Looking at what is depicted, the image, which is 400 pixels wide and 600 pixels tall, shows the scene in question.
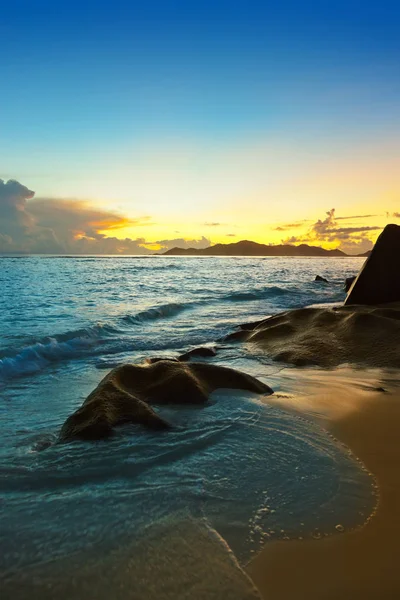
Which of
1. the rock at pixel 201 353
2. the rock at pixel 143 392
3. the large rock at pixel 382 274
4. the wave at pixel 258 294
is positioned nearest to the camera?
the rock at pixel 143 392

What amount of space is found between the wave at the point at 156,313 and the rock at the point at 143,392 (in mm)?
8165

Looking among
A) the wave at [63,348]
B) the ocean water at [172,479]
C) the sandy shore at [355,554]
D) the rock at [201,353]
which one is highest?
the sandy shore at [355,554]

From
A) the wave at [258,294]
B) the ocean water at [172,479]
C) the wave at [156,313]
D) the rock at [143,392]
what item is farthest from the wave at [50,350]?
the wave at [258,294]

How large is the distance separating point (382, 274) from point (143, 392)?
7013mm

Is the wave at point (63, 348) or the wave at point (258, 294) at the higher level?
the wave at point (258, 294)

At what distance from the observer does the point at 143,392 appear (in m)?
4.34

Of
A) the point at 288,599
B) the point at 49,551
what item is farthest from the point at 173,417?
the point at 288,599

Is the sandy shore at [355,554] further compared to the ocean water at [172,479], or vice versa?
the ocean water at [172,479]

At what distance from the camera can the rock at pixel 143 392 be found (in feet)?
11.6

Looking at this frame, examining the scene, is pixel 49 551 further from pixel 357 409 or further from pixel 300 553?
pixel 357 409

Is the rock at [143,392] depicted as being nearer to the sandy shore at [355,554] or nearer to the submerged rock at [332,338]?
the sandy shore at [355,554]

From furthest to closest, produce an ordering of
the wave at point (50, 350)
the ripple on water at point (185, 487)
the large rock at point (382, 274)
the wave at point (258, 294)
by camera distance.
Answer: the wave at point (258, 294)
the large rock at point (382, 274)
the wave at point (50, 350)
the ripple on water at point (185, 487)

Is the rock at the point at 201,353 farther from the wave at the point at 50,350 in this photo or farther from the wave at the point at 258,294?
the wave at the point at 258,294

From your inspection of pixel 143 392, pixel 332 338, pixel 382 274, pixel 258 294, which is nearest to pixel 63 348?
pixel 143 392
